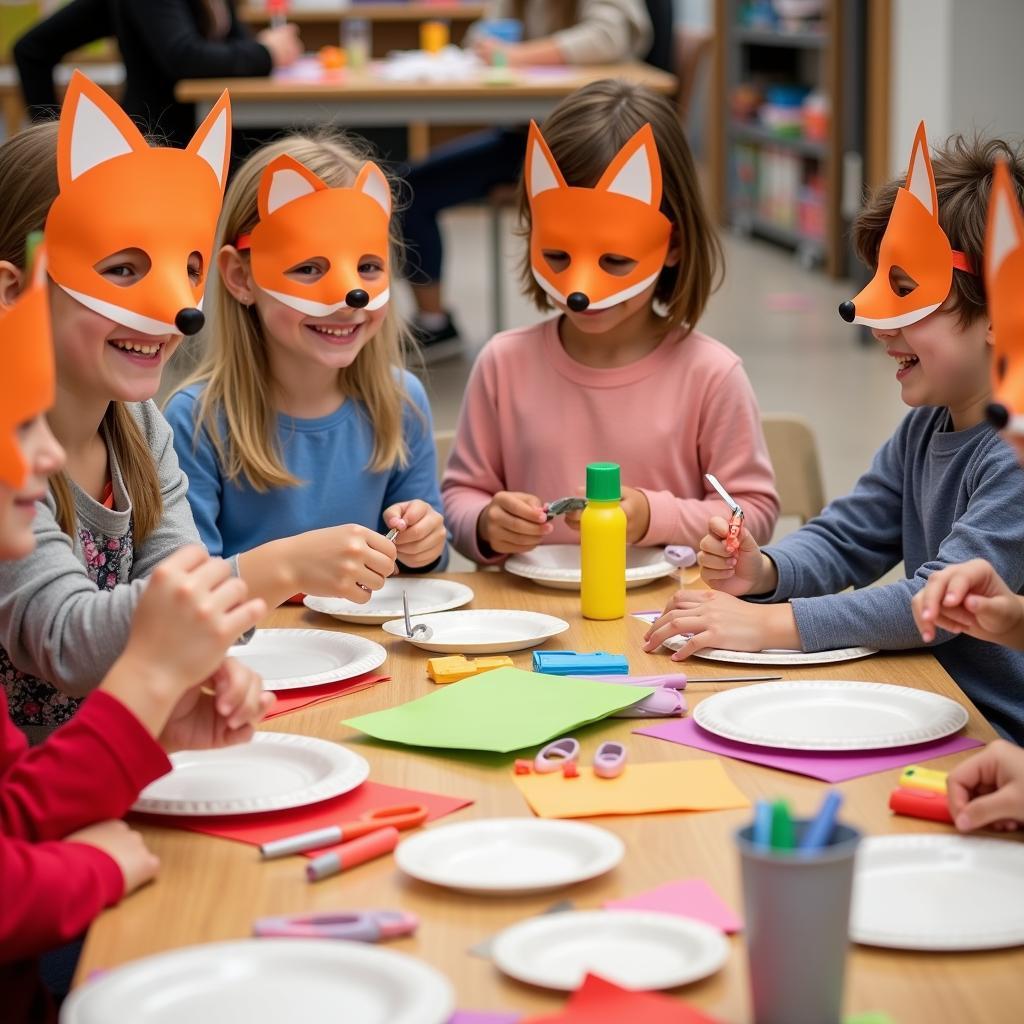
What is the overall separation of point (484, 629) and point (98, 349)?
506 millimetres

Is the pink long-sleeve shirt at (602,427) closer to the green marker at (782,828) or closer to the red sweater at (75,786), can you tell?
the red sweater at (75,786)

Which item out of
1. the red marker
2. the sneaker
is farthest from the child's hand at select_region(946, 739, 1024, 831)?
the sneaker

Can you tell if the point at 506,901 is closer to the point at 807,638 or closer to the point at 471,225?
the point at 807,638

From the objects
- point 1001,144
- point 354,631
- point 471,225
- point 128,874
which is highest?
point 1001,144

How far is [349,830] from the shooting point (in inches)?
42.2

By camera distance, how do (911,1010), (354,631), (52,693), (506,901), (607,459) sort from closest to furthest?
(911,1010)
(506,901)
(52,693)
(354,631)
(607,459)

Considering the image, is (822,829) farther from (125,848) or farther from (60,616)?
(60,616)

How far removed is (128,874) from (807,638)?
75 centimetres

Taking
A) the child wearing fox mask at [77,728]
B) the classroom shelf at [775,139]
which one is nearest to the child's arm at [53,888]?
the child wearing fox mask at [77,728]

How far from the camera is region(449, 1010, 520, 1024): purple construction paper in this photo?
834mm

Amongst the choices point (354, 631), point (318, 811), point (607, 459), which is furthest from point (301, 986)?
point (607, 459)

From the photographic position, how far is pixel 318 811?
114 centimetres

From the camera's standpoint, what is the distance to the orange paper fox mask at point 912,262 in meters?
1.51

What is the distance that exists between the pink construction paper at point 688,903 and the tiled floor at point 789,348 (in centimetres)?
285
